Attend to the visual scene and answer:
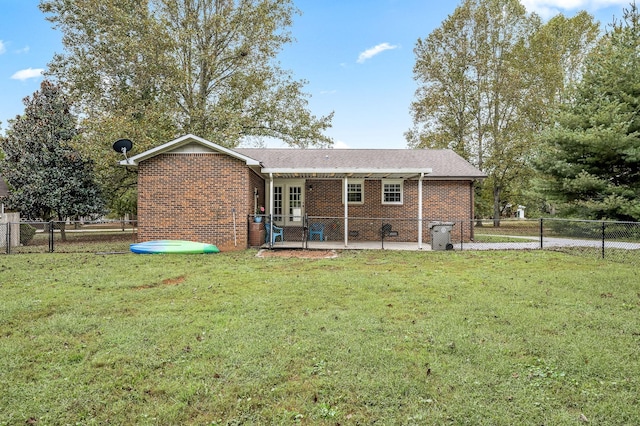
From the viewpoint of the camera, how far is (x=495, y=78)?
27031mm

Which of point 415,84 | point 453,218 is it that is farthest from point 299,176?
point 415,84

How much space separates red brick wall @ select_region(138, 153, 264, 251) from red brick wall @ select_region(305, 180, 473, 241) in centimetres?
385

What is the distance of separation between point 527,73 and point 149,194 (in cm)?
2749

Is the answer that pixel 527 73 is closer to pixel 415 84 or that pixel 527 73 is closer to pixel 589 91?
pixel 415 84

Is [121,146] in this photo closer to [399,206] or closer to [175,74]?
[175,74]

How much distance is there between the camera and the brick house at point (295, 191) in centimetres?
1243

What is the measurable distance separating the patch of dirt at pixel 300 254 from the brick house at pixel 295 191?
0.95m

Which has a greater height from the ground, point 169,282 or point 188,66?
point 188,66

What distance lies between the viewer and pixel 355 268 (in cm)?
884

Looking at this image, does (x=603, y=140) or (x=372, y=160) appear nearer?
(x=603, y=140)

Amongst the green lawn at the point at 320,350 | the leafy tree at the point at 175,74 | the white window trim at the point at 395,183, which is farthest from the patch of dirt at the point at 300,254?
the leafy tree at the point at 175,74

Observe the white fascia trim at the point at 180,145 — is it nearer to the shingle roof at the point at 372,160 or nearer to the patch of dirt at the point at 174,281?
the shingle roof at the point at 372,160

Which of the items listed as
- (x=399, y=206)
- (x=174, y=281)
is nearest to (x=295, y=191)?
(x=399, y=206)

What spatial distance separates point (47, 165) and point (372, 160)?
15.4 meters
